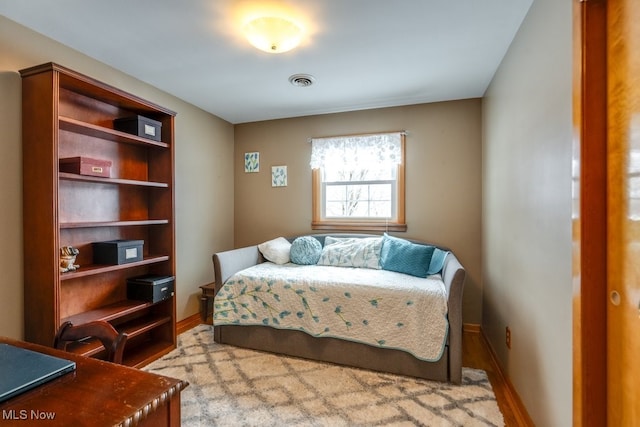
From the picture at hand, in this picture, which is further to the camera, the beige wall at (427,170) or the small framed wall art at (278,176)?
the small framed wall art at (278,176)

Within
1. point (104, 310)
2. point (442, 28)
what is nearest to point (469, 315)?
point (442, 28)

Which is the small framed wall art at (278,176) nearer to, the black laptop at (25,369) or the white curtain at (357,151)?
the white curtain at (357,151)

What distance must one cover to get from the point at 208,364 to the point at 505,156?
108 inches

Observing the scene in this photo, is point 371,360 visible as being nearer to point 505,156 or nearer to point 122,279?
point 505,156

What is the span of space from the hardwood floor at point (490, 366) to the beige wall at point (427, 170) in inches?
9.9

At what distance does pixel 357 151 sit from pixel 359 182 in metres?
0.35

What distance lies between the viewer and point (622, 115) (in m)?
0.99

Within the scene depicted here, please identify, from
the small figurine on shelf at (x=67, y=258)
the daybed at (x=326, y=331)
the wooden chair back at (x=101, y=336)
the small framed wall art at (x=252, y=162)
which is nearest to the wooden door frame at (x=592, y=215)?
the daybed at (x=326, y=331)

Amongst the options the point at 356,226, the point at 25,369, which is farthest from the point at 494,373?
the point at 25,369

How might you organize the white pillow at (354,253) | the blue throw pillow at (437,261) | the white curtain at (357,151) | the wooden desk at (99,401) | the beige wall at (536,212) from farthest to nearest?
the white curtain at (357,151) → the white pillow at (354,253) → the blue throw pillow at (437,261) → the beige wall at (536,212) → the wooden desk at (99,401)

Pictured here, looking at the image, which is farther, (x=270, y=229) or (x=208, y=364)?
(x=270, y=229)

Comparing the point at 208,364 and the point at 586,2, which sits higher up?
the point at 586,2

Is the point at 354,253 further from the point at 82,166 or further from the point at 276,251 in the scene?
the point at 82,166

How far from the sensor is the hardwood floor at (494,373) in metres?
1.75
